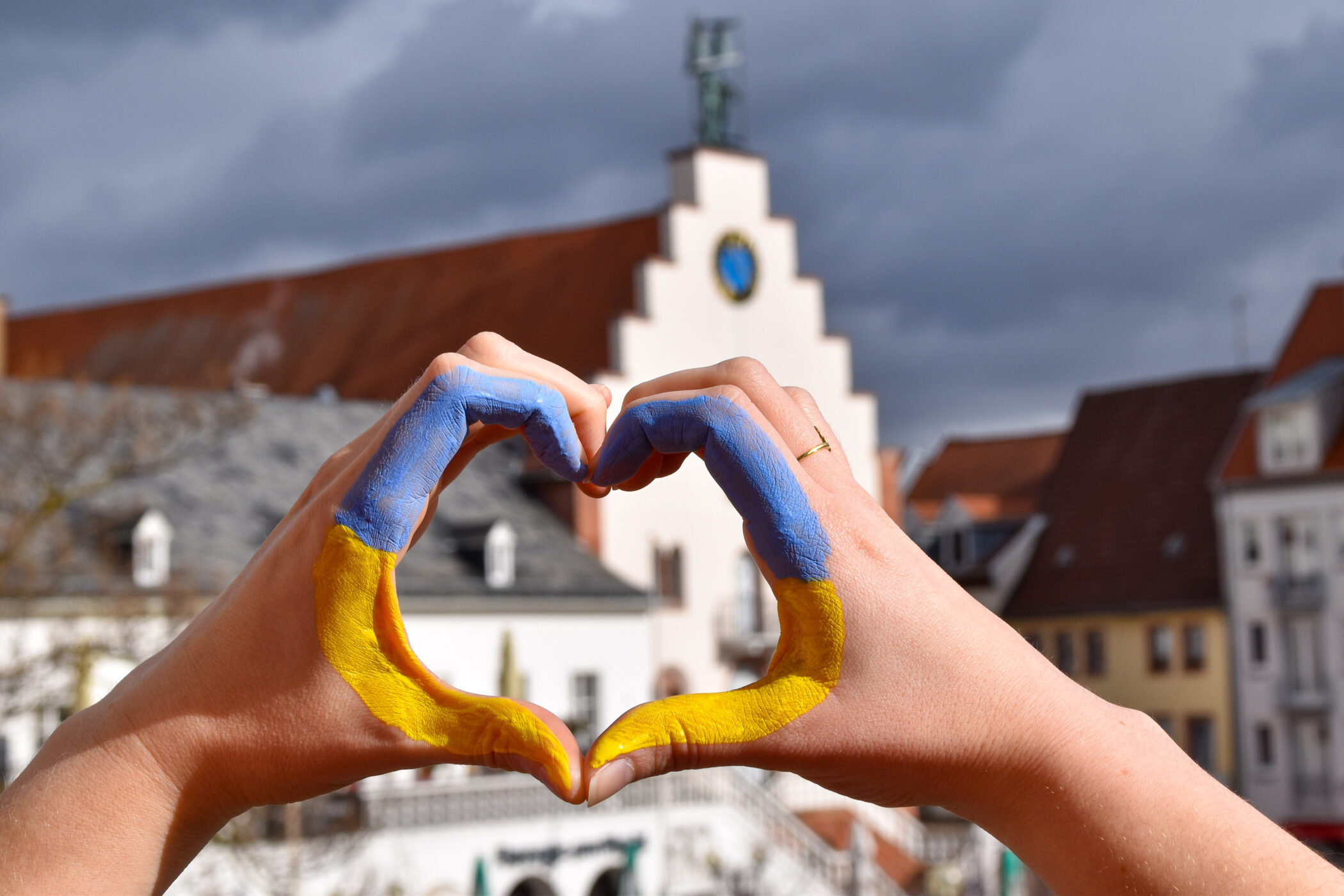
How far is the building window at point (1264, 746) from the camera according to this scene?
52.1 metres

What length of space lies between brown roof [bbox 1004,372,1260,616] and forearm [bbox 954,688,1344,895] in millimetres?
53026

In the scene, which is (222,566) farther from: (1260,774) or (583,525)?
(1260,774)

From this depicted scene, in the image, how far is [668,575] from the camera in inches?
1859

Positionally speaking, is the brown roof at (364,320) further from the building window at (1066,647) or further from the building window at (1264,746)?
the building window at (1264,746)

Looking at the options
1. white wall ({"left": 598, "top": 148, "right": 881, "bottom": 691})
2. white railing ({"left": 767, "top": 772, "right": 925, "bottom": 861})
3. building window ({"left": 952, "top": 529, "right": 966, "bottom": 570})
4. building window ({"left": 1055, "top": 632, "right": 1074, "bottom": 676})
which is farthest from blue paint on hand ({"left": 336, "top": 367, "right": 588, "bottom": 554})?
building window ({"left": 952, "top": 529, "right": 966, "bottom": 570})

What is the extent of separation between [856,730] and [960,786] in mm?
257

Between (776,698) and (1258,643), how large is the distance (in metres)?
52.6

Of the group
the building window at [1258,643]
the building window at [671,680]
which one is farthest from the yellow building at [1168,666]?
the building window at [671,680]

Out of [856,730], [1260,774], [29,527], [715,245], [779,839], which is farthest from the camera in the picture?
[1260,774]

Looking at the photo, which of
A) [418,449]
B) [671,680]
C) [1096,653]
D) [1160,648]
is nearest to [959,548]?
[1096,653]

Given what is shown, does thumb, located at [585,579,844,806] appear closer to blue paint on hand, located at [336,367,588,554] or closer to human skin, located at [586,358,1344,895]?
human skin, located at [586,358,1344,895]

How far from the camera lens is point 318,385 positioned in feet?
177

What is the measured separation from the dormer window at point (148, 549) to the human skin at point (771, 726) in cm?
3099

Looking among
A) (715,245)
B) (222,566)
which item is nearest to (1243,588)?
(715,245)
